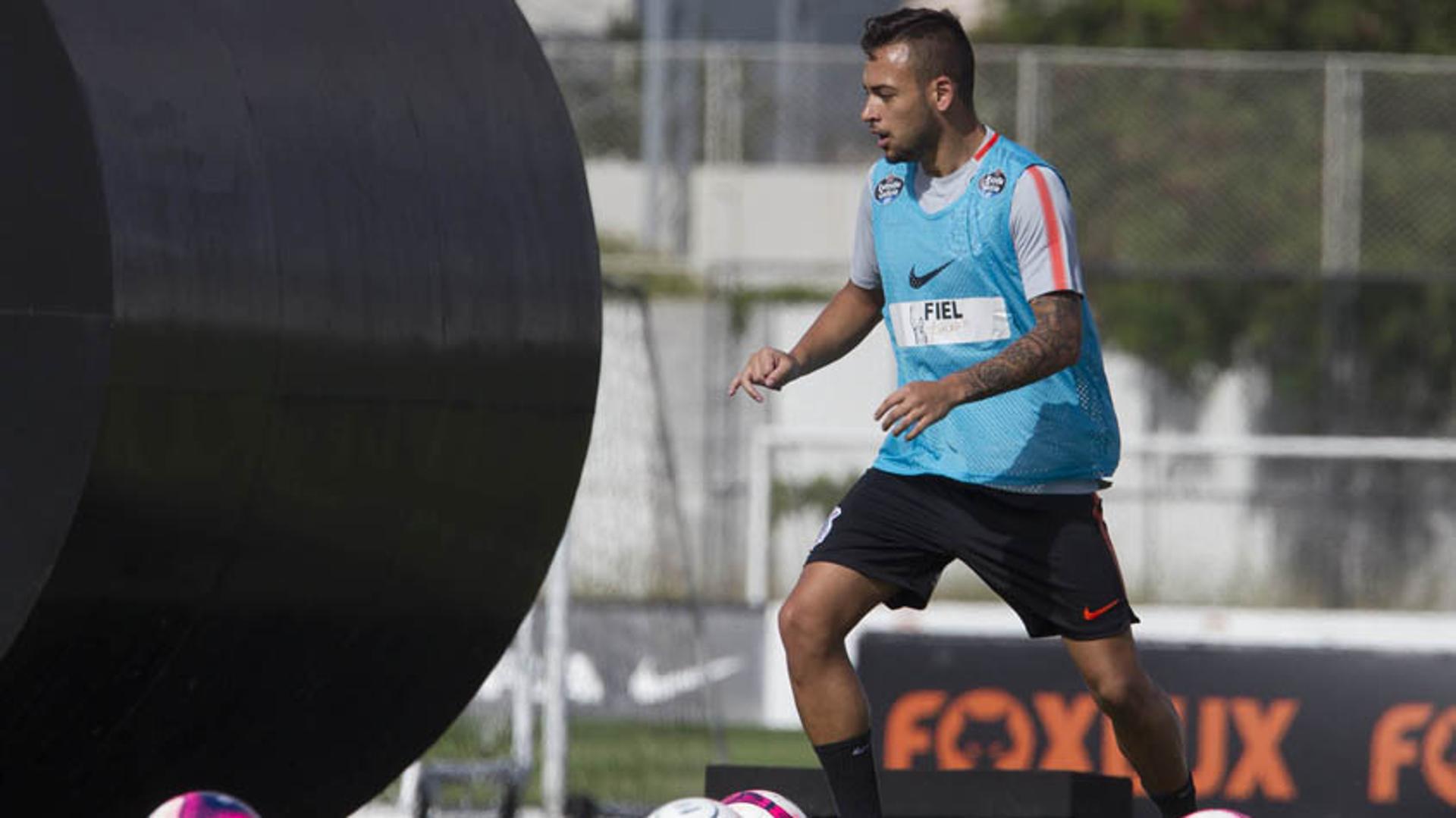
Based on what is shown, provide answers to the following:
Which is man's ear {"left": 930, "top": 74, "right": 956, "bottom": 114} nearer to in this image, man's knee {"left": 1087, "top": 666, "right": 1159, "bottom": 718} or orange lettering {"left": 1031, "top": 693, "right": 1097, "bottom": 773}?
man's knee {"left": 1087, "top": 666, "right": 1159, "bottom": 718}

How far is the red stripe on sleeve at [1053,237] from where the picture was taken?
241 inches

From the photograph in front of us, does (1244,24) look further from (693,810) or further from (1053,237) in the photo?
(693,810)

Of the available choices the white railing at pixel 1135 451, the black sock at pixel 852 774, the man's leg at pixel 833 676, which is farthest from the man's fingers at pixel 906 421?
the white railing at pixel 1135 451

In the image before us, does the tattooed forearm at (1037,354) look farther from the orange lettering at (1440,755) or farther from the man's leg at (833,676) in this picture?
the orange lettering at (1440,755)

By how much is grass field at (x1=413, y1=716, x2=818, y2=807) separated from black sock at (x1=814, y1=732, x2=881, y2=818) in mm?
4576

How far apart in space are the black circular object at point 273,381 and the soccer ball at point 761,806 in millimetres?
870

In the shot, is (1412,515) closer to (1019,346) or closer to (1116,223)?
(1116,223)

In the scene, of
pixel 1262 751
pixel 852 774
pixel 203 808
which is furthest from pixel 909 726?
pixel 203 808

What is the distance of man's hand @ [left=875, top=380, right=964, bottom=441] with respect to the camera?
5.73 metres

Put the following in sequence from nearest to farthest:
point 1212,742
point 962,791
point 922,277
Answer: point 922,277, point 962,791, point 1212,742

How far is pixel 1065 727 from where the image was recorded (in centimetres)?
1054

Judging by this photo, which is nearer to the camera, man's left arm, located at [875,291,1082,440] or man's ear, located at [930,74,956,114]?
man's left arm, located at [875,291,1082,440]

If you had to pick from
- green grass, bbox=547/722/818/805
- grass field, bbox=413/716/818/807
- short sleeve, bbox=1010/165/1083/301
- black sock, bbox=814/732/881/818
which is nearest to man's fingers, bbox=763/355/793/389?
short sleeve, bbox=1010/165/1083/301

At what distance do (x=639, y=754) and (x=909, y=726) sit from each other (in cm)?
334
